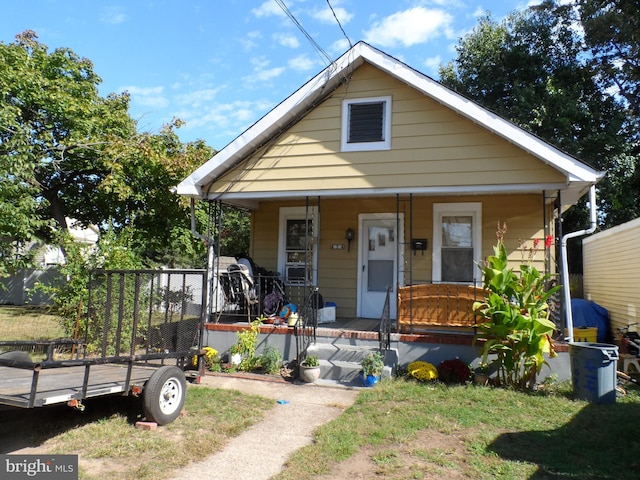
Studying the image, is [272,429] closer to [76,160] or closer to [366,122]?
[366,122]

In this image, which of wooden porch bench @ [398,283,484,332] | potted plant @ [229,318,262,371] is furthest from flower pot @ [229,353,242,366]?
wooden porch bench @ [398,283,484,332]

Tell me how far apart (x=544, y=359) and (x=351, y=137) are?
4.82 metres

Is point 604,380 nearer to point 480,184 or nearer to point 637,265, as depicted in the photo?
point 480,184

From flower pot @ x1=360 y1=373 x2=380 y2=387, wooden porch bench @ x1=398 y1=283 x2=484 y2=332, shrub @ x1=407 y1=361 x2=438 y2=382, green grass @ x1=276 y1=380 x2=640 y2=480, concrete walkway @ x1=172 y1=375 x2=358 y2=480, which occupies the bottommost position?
concrete walkway @ x1=172 y1=375 x2=358 y2=480

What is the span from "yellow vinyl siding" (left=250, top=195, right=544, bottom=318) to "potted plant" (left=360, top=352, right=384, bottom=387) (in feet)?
7.22

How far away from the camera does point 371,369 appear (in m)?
6.61

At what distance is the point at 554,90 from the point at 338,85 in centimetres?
1188

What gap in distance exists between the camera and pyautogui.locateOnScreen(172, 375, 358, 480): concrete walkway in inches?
152

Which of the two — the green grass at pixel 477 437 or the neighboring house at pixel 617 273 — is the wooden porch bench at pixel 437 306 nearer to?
the green grass at pixel 477 437

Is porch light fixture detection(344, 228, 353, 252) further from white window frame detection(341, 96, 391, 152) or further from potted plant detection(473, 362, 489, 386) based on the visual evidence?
potted plant detection(473, 362, 489, 386)

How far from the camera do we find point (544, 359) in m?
6.75

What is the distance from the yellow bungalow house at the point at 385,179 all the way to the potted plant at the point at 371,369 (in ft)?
3.13

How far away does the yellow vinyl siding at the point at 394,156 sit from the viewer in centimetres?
732

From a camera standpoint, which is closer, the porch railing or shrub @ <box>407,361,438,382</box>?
shrub @ <box>407,361,438,382</box>
